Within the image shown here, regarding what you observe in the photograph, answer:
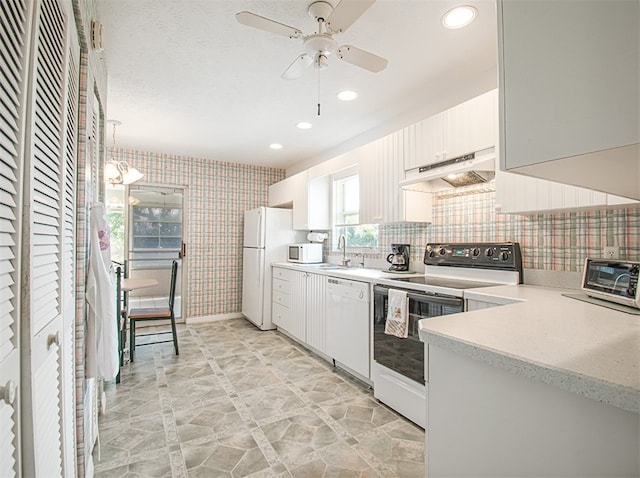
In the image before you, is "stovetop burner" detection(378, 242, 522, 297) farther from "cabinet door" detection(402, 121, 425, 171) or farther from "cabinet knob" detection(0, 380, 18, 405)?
"cabinet knob" detection(0, 380, 18, 405)

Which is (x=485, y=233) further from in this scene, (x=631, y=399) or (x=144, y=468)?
(x=144, y=468)

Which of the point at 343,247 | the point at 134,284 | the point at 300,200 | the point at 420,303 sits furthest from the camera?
the point at 300,200

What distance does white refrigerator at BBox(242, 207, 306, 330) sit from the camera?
4480mm

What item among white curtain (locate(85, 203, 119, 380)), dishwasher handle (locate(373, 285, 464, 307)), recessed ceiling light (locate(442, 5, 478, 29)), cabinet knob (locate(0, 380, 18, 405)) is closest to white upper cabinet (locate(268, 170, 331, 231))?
dishwasher handle (locate(373, 285, 464, 307))

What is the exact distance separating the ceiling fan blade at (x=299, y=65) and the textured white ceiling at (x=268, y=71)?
26 cm

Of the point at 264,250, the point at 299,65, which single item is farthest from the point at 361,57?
the point at 264,250

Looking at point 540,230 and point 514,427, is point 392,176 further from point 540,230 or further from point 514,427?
point 514,427

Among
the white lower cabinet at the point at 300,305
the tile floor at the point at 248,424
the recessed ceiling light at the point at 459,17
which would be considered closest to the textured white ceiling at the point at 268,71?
the recessed ceiling light at the point at 459,17

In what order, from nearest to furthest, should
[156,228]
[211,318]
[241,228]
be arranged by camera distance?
[156,228] → [211,318] → [241,228]

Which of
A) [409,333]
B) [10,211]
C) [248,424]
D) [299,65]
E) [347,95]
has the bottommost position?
[248,424]

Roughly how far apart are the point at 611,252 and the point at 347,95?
2145 millimetres

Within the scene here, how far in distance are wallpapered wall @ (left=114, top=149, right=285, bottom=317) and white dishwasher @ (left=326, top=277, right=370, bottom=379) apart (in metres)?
2.50

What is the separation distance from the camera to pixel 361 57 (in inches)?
70.3

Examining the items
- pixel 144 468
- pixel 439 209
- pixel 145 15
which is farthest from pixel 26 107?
pixel 439 209
